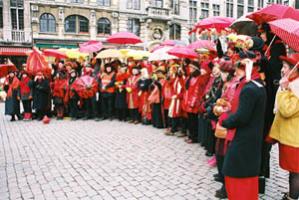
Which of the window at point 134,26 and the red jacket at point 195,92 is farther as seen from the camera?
the window at point 134,26

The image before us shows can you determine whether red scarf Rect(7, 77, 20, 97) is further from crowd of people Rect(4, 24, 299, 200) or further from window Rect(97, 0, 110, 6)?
window Rect(97, 0, 110, 6)

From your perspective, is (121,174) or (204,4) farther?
(204,4)

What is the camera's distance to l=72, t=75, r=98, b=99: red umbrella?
34.8ft

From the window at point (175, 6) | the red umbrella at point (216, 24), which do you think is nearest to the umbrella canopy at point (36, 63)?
the red umbrella at point (216, 24)

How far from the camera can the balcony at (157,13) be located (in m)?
32.5

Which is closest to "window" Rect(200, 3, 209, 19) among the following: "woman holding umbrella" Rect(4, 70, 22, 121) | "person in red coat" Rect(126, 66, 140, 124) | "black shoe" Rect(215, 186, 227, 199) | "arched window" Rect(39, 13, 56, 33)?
"arched window" Rect(39, 13, 56, 33)

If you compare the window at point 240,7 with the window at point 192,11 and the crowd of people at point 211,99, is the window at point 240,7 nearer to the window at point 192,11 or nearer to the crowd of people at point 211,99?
the window at point 192,11

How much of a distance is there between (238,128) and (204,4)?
3651cm

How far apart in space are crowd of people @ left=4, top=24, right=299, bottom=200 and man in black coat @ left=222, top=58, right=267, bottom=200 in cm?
1

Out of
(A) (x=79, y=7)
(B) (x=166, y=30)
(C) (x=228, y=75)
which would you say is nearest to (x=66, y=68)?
(C) (x=228, y=75)

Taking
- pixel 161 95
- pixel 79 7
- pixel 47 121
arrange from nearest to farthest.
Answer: pixel 161 95
pixel 47 121
pixel 79 7

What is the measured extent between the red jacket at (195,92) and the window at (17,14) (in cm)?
2370

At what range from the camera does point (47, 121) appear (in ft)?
34.0

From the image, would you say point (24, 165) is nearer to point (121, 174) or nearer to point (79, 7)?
point (121, 174)
